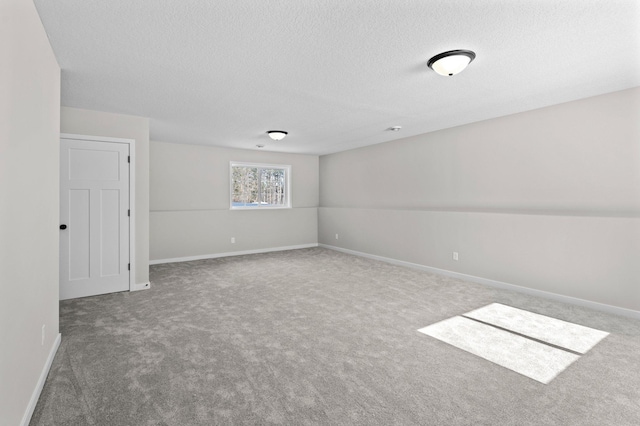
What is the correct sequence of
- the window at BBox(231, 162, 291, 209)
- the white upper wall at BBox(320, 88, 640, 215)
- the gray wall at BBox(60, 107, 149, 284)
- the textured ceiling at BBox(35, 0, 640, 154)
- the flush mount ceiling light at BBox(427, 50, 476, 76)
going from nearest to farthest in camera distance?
the textured ceiling at BBox(35, 0, 640, 154) < the flush mount ceiling light at BBox(427, 50, 476, 76) < the white upper wall at BBox(320, 88, 640, 215) < the gray wall at BBox(60, 107, 149, 284) < the window at BBox(231, 162, 291, 209)

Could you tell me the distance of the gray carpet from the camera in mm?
1800

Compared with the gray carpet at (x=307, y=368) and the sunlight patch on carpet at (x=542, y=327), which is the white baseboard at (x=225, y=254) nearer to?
the gray carpet at (x=307, y=368)

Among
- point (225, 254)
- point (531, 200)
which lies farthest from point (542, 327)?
point (225, 254)

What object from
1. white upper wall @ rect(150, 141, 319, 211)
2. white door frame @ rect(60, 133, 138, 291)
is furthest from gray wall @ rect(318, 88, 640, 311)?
white door frame @ rect(60, 133, 138, 291)

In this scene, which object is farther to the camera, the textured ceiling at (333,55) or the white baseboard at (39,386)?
the textured ceiling at (333,55)

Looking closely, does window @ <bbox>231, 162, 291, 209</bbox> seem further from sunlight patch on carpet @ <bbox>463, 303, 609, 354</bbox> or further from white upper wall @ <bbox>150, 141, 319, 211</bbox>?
sunlight patch on carpet @ <bbox>463, 303, 609, 354</bbox>

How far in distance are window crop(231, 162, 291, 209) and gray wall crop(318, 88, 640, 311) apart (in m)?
Answer: 2.59

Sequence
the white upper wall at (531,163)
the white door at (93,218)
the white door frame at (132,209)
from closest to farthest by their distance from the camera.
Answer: the white upper wall at (531,163) < the white door at (93,218) < the white door frame at (132,209)

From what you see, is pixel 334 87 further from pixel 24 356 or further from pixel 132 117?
pixel 24 356

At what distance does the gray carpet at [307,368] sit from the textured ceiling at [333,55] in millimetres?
2418

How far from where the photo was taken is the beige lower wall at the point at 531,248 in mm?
3342

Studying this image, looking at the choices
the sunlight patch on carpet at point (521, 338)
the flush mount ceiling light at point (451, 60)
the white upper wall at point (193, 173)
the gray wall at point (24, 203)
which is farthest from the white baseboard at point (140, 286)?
the flush mount ceiling light at point (451, 60)

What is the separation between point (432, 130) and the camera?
5410 mm

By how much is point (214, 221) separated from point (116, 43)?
468cm
